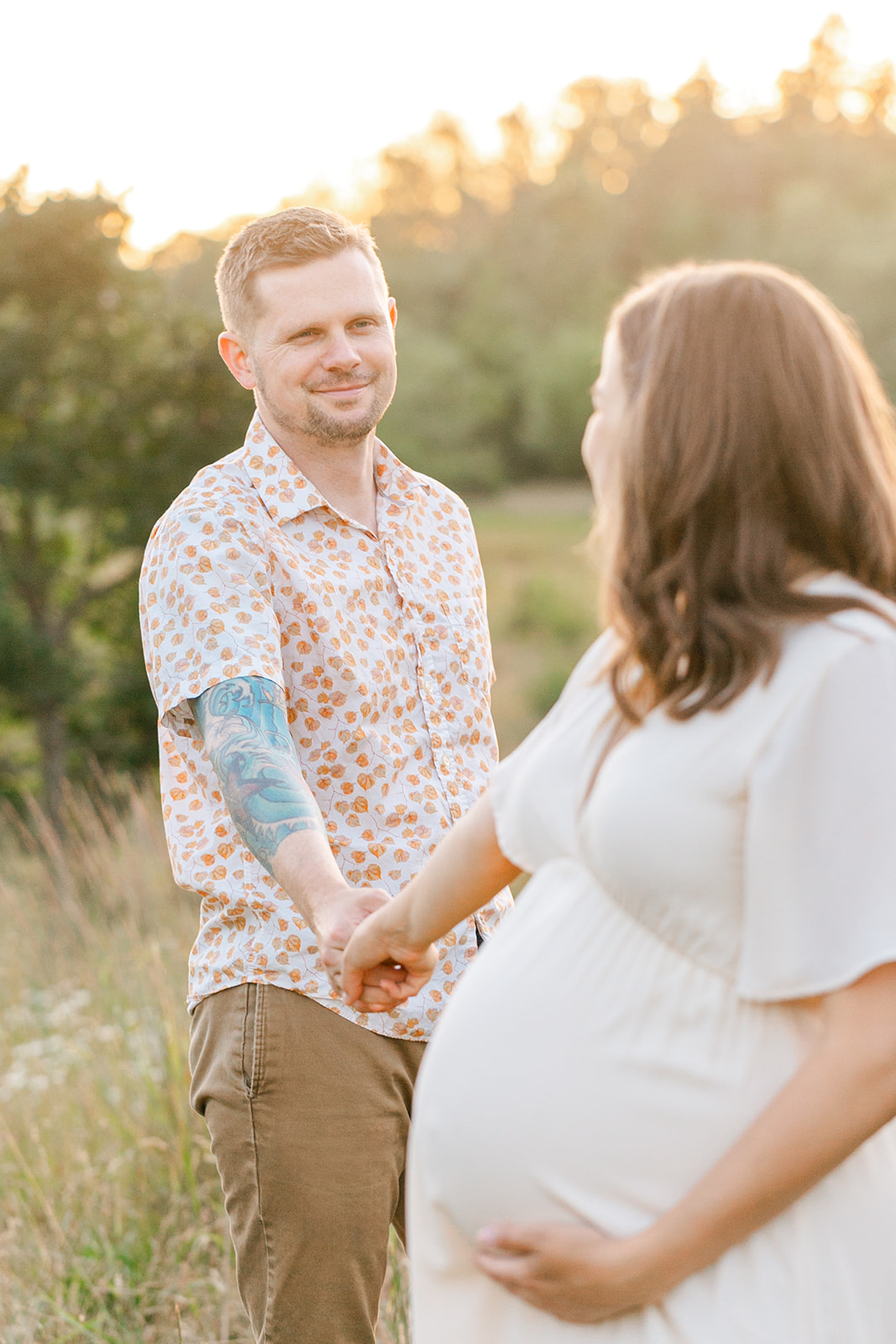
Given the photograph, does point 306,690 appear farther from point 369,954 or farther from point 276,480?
point 369,954

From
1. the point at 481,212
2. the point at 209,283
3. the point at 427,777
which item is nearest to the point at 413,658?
the point at 427,777

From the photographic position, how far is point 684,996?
132 centimetres

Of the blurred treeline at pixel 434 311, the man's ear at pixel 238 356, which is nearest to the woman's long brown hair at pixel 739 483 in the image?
the man's ear at pixel 238 356

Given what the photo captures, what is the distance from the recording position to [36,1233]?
3359 mm

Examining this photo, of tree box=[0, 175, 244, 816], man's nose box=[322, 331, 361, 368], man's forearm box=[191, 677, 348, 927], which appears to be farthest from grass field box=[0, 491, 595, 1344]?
tree box=[0, 175, 244, 816]

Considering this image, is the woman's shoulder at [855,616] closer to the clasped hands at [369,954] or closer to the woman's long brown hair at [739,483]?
the woman's long brown hair at [739,483]

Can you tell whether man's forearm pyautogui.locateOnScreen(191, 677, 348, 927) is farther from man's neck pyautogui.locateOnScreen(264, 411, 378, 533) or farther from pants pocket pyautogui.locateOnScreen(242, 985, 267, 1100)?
man's neck pyautogui.locateOnScreen(264, 411, 378, 533)

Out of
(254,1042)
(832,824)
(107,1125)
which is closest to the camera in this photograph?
(832,824)

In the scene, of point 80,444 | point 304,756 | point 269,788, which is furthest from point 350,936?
point 80,444

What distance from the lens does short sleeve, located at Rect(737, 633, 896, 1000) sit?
48.4 inches

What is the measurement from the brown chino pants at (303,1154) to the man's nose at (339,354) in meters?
1.06

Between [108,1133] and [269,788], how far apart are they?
233cm

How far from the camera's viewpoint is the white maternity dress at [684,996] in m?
1.24

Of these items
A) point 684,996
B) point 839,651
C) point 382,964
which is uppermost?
point 839,651
